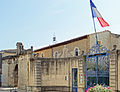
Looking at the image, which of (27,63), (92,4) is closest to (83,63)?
(92,4)

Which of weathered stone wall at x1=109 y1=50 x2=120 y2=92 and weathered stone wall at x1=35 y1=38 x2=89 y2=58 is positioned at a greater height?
weathered stone wall at x1=35 y1=38 x2=89 y2=58

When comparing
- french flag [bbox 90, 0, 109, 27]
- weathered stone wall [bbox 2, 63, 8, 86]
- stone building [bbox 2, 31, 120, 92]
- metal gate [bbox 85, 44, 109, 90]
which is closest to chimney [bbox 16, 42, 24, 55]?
stone building [bbox 2, 31, 120, 92]

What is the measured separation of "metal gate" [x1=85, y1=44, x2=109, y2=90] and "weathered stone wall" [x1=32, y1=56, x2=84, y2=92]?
9.15 feet

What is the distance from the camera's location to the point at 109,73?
53.2 ft

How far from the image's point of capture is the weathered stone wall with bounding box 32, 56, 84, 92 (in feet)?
69.3

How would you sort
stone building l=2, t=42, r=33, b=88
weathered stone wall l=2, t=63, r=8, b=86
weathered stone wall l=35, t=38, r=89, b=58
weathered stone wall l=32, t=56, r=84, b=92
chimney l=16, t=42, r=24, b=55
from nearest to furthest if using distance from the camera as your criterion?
weathered stone wall l=32, t=56, r=84, b=92, stone building l=2, t=42, r=33, b=88, weathered stone wall l=35, t=38, r=89, b=58, chimney l=16, t=42, r=24, b=55, weathered stone wall l=2, t=63, r=8, b=86

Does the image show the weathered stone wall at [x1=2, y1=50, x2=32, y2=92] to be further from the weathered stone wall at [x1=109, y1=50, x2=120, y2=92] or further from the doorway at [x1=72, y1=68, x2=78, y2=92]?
the weathered stone wall at [x1=109, y1=50, x2=120, y2=92]

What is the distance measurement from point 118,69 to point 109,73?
871 millimetres

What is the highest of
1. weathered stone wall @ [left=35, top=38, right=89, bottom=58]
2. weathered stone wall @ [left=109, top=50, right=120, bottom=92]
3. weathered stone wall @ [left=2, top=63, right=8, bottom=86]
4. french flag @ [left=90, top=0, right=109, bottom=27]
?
french flag @ [left=90, top=0, right=109, bottom=27]

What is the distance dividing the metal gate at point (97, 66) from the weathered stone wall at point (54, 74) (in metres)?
2.79

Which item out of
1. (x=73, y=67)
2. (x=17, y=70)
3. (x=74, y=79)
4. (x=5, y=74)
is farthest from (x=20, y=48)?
(x=74, y=79)

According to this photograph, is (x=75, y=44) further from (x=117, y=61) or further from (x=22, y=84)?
(x=117, y=61)

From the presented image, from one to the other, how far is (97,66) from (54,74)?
20.4ft

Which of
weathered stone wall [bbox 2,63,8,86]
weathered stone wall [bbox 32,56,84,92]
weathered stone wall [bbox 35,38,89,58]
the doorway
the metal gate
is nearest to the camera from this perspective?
A: the metal gate
